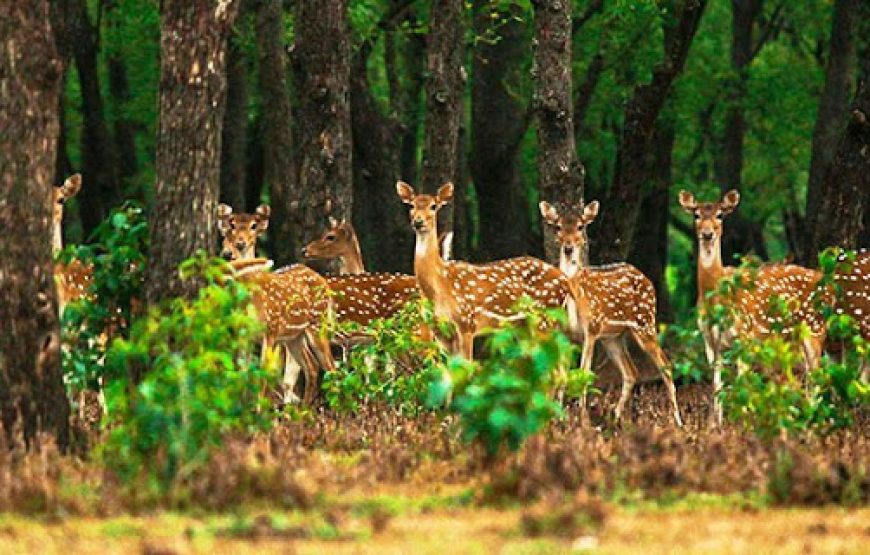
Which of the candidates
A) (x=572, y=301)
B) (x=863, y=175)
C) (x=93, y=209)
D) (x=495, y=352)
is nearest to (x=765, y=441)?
Answer: (x=495, y=352)

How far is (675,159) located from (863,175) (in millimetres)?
22506

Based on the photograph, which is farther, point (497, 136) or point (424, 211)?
point (497, 136)

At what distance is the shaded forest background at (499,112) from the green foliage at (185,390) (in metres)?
3.10

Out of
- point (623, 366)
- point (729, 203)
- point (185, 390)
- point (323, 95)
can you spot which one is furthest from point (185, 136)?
point (623, 366)

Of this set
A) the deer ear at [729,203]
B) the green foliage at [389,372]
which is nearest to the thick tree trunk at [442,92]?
the deer ear at [729,203]

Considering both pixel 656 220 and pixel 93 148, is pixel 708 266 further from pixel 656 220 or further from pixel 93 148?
pixel 93 148

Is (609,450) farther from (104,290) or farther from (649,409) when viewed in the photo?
(649,409)

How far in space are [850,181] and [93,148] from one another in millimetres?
14907

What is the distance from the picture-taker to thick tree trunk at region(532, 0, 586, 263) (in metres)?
19.7

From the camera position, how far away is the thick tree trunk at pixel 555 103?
64.7 ft

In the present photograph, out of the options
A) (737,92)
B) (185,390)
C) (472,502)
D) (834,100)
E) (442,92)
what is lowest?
(472,502)

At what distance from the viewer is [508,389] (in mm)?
11273

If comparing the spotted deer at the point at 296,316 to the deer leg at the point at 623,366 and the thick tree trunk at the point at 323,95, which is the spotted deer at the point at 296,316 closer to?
the thick tree trunk at the point at 323,95

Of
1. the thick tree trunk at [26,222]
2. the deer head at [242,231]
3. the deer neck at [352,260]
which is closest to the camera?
the thick tree trunk at [26,222]
